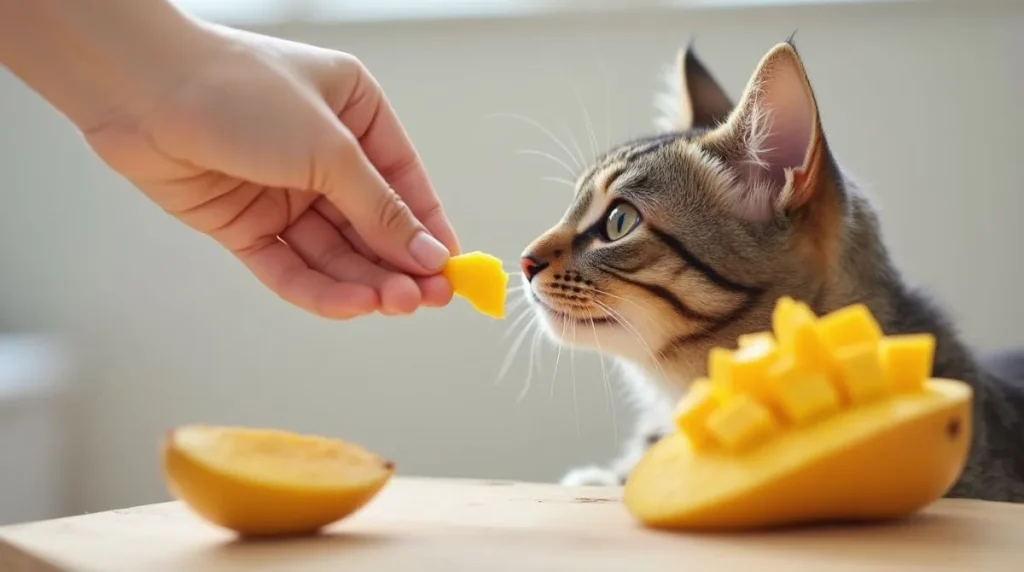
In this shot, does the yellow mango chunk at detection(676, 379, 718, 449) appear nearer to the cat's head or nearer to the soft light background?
the cat's head

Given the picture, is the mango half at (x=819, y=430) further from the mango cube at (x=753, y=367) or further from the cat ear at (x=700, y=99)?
the cat ear at (x=700, y=99)

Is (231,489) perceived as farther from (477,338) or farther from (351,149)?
(477,338)

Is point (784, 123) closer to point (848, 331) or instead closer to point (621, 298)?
point (621, 298)

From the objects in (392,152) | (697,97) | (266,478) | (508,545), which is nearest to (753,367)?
(508,545)

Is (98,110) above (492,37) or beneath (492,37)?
beneath

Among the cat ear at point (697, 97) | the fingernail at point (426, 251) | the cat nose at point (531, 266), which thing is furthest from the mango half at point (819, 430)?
the cat ear at point (697, 97)

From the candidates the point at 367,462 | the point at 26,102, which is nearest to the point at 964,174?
the point at 367,462

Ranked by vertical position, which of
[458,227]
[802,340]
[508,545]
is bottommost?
[508,545]
